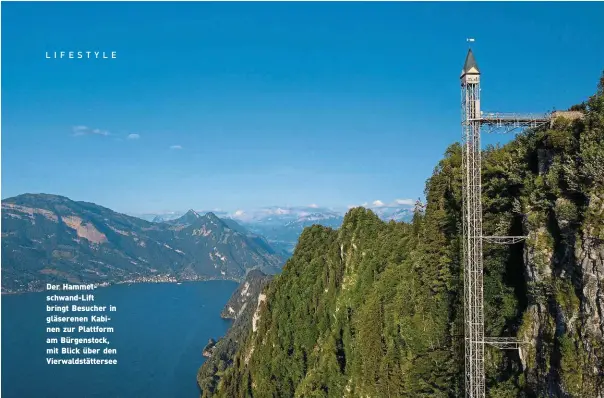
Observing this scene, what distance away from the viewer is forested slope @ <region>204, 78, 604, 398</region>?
25.1 meters

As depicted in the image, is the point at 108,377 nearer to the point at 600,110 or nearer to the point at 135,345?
the point at 135,345

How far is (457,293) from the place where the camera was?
3884 centimetres

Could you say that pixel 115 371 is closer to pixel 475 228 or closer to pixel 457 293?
pixel 457 293

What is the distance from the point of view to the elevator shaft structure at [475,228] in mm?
29609

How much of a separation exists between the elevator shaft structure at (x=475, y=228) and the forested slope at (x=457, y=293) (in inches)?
63.2

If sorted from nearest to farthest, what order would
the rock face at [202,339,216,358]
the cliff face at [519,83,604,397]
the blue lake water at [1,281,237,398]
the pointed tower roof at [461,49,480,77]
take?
the cliff face at [519,83,604,397], the pointed tower roof at [461,49,480,77], the blue lake water at [1,281,237,398], the rock face at [202,339,216,358]

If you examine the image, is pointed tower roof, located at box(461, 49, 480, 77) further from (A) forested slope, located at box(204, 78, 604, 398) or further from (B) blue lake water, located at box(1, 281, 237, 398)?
(B) blue lake water, located at box(1, 281, 237, 398)

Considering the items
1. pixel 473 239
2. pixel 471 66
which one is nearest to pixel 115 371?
pixel 473 239

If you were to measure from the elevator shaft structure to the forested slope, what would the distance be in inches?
63.2

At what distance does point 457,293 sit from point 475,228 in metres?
10.0

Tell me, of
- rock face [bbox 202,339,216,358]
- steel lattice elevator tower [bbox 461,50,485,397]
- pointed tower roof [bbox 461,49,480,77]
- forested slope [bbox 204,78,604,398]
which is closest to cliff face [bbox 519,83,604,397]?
forested slope [bbox 204,78,604,398]

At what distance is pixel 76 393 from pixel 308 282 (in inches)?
3578

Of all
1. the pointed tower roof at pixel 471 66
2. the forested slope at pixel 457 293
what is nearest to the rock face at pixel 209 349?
the forested slope at pixel 457 293

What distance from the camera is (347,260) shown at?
63531mm
